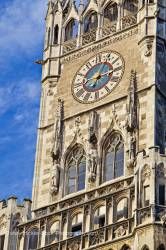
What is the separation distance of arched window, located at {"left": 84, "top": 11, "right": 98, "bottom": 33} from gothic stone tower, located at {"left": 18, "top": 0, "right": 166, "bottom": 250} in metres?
0.05

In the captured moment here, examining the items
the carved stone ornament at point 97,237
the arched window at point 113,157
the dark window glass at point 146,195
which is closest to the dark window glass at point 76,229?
the carved stone ornament at point 97,237

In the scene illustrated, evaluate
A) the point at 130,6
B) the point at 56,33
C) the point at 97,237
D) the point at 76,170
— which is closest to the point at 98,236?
the point at 97,237

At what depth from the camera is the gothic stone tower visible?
1551 inches

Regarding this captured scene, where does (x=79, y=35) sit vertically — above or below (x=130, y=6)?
below

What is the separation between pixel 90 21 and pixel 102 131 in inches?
282

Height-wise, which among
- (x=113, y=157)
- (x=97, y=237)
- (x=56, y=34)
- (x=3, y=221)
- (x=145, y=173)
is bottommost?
(x=97, y=237)

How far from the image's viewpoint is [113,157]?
4322cm

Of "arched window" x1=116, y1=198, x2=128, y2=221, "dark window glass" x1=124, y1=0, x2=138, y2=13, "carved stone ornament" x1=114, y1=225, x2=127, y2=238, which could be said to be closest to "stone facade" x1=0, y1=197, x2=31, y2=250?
"arched window" x1=116, y1=198, x2=128, y2=221

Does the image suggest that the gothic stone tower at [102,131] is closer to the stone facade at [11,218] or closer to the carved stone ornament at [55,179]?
the carved stone ornament at [55,179]

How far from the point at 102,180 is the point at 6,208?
4.06 m

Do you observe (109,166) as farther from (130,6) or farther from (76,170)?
(130,6)

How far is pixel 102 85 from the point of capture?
4525cm

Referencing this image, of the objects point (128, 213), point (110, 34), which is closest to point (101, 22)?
point (110, 34)

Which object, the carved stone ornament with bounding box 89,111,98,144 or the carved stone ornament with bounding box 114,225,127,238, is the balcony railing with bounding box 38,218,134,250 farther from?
the carved stone ornament with bounding box 89,111,98,144
